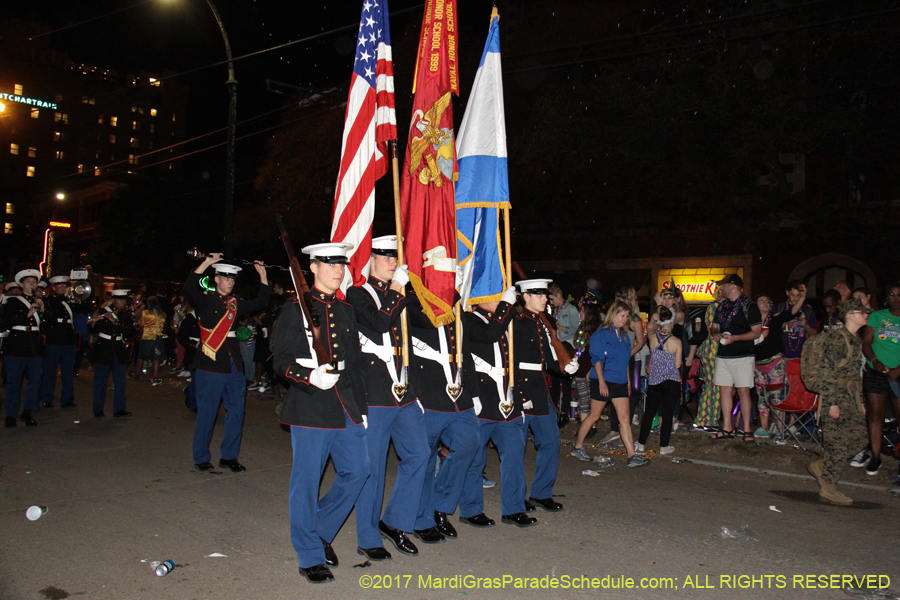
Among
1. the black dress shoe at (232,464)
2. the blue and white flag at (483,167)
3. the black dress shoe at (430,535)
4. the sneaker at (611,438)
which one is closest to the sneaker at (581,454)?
the sneaker at (611,438)

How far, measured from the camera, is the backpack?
692cm

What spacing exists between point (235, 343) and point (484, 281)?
10.1 ft

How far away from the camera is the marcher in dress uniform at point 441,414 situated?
18.0 ft

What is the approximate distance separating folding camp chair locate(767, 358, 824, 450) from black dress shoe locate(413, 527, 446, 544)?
5504 mm

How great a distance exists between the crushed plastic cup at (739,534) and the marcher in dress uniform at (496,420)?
4.86ft

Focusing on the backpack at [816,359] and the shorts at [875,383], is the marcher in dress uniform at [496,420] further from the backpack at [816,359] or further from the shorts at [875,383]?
the shorts at [875,383]

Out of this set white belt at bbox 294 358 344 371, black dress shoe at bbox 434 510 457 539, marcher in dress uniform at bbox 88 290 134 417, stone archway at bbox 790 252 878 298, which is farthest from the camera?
stone archway at bbox 790 252 878 298

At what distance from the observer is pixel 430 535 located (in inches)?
215

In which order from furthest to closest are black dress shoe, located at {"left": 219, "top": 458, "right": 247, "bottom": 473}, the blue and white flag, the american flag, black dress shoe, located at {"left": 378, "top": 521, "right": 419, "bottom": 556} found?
black dress shoe, located at {"left": 219, "top": 458, "right": 247, "bottom": 473}, the blue and white flag, the american flag, black dress shoe, located at {"left": 378, "top": 521, "right": 419, "bottom": 556}

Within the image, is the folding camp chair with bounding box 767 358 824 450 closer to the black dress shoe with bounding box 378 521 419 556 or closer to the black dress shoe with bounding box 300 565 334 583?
the black dress shoe with bounding box 378 521 419 556

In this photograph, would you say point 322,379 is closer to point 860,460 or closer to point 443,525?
point 443,525

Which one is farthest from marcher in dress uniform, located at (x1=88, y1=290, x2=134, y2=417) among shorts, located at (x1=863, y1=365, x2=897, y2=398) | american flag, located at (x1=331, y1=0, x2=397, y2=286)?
shorts, located at (x1=863, y1=365, x2=897, y2=398)

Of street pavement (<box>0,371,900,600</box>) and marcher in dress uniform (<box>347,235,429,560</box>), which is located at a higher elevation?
marcher in dress uniform (<box>347,235,429,560</box>)

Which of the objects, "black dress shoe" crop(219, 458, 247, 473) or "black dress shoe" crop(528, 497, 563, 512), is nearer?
"black dress shoe" crop(528, 497, 563, 512)
